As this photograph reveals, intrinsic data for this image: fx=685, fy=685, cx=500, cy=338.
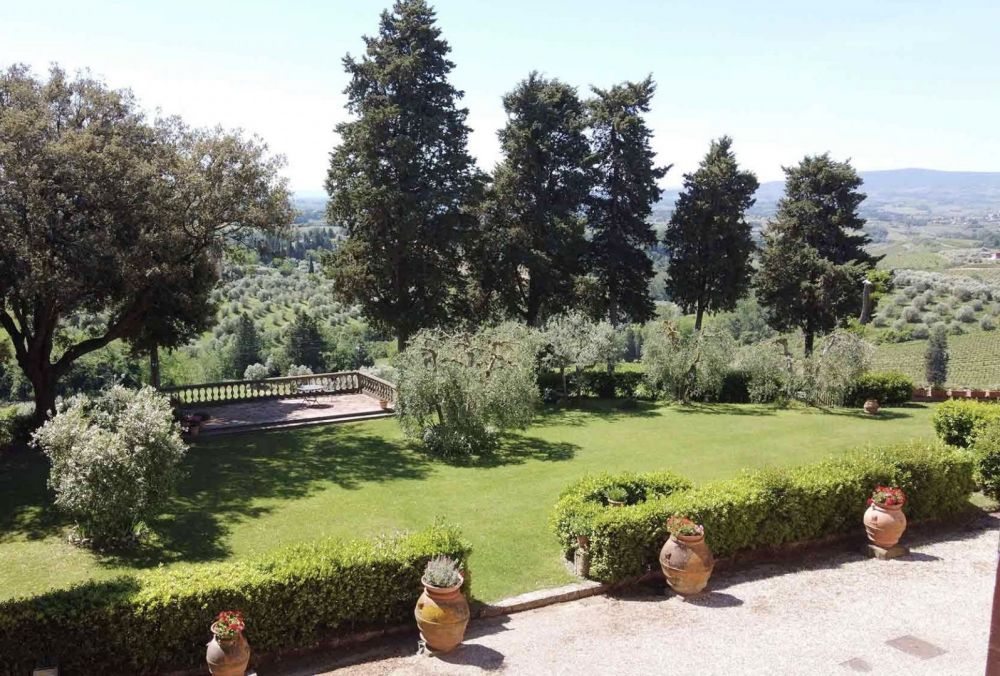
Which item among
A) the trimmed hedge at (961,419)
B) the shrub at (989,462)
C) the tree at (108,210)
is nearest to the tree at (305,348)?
the tree at (108,210)

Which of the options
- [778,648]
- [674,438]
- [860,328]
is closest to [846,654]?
[778,648]

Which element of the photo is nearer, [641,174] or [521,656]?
[521,656]

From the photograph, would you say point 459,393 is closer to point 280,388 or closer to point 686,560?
point 686,560

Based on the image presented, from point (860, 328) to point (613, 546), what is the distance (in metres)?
25.4

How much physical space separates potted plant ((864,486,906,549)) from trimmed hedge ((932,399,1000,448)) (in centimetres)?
685

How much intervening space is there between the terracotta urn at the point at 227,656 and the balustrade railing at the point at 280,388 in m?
16.5

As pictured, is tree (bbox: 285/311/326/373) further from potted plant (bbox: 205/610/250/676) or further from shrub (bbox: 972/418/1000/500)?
potted plant (bbox: 205/610/250/676)

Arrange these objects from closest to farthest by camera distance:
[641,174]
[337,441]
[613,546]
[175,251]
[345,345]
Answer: [613,546] < [175,251] < [337,441] < [641,174] < [345,345]

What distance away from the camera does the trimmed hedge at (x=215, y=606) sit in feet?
25.9

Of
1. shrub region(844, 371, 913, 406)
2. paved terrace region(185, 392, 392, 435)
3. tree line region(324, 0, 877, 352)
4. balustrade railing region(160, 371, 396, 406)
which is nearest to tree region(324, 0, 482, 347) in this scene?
tree line region(324, 0, 877, 352)

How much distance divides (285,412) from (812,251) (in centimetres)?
2871

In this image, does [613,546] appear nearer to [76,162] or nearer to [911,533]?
[911,533]

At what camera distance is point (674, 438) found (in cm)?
2217

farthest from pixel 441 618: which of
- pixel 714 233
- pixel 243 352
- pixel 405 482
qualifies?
pixel 243 352
